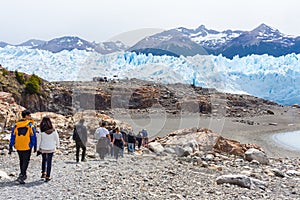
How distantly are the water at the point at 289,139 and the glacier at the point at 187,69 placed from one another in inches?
1233

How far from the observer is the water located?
28.8 meters

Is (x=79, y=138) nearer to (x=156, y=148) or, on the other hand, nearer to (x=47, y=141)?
(x=47, y=141)

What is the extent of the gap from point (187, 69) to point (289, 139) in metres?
40.8

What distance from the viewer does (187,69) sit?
2879 inches

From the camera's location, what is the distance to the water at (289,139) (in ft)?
94.3

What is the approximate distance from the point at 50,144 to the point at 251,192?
15.1 ft

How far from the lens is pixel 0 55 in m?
113

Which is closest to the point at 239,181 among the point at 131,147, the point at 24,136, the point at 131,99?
the point at 24,136

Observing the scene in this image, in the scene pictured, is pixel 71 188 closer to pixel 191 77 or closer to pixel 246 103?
pixel 246 103

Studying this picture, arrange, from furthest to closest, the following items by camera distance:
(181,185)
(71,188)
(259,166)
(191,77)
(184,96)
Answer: (191,77) → (184,96) → (259,166) → (181,185) → (71,188)

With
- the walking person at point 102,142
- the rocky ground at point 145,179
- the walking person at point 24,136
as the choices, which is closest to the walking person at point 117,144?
the rocky ground at point 145,179

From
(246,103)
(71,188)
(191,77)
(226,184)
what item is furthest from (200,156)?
(191,77)

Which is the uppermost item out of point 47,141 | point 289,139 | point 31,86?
point 31,86

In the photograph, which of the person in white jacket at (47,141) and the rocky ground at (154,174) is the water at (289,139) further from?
the person in white jacket at (47,141)
